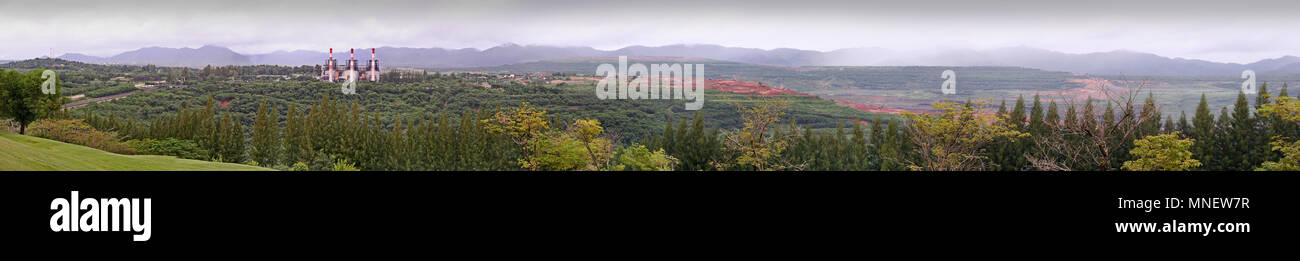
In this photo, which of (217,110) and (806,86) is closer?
(217,110)

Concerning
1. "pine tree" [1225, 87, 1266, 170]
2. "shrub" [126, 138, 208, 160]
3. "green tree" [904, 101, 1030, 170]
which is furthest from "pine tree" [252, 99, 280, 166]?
Answer: "pine tree" [1225, 87, 1266, 170]

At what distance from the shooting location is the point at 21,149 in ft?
122

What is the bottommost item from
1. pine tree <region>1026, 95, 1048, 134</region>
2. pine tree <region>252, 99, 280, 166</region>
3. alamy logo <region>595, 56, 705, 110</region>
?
pine tree <region>252, 99, 280, 166</region>

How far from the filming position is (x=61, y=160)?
38.2m

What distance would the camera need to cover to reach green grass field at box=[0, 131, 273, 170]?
32.6 m

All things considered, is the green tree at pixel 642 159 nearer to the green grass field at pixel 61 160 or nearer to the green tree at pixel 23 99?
the green grass field at pixel 61 160

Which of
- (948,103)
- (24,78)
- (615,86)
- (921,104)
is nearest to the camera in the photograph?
(948,103)

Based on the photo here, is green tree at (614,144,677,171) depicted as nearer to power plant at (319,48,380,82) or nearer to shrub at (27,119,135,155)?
shrub at (27,119,135,155)

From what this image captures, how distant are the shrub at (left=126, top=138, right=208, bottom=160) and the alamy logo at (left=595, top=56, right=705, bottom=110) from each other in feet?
244

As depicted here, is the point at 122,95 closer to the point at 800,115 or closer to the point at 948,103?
the point at 800,115

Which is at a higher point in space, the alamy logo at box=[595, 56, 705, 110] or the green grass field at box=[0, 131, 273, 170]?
the alamy logo at box=[595, 56, 705, 110]

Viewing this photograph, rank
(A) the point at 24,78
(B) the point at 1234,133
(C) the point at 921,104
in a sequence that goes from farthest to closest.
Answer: (C) the point at 921,104
(B) the point at 1234,133
(A) the point at 24,78
